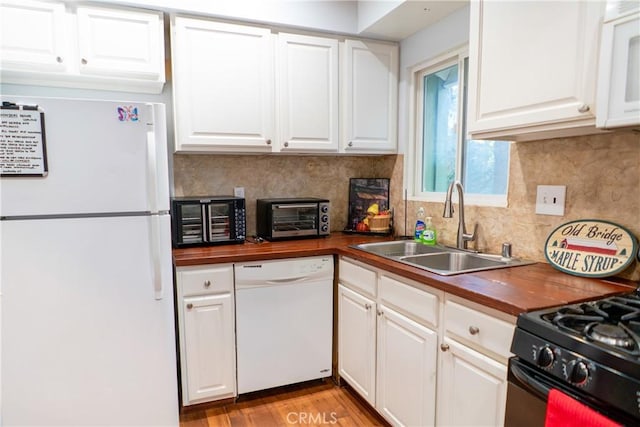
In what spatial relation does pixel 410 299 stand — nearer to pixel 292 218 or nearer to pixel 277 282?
pixel 277 282

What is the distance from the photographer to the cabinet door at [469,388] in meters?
1.27

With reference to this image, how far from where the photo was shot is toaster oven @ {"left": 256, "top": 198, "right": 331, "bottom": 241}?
2402 mm

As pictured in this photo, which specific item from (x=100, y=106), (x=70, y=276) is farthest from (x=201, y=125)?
(x=70, y=276)

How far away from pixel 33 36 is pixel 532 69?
2249 mm

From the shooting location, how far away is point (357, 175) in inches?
116

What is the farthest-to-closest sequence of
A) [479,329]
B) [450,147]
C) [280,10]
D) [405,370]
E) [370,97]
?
[370,97], [450,147], [280,10], [405,370], [479,329]

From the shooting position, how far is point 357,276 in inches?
81.0

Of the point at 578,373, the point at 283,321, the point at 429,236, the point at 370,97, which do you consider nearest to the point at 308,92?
the point at 370,97

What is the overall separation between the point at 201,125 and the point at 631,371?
211 cm

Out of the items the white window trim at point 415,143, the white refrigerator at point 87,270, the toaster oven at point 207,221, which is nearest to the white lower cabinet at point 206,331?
the white refrigerator at point 87,270

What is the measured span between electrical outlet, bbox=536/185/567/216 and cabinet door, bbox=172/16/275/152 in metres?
1.51

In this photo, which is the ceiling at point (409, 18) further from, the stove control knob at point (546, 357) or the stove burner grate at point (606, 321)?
the stove control knob at point (546, 357)

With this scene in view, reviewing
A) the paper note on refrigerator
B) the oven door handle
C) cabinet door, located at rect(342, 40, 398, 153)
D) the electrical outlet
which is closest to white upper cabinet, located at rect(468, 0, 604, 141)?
the electrical outlet

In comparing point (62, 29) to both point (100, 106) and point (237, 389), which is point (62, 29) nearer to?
point (100, 106)
